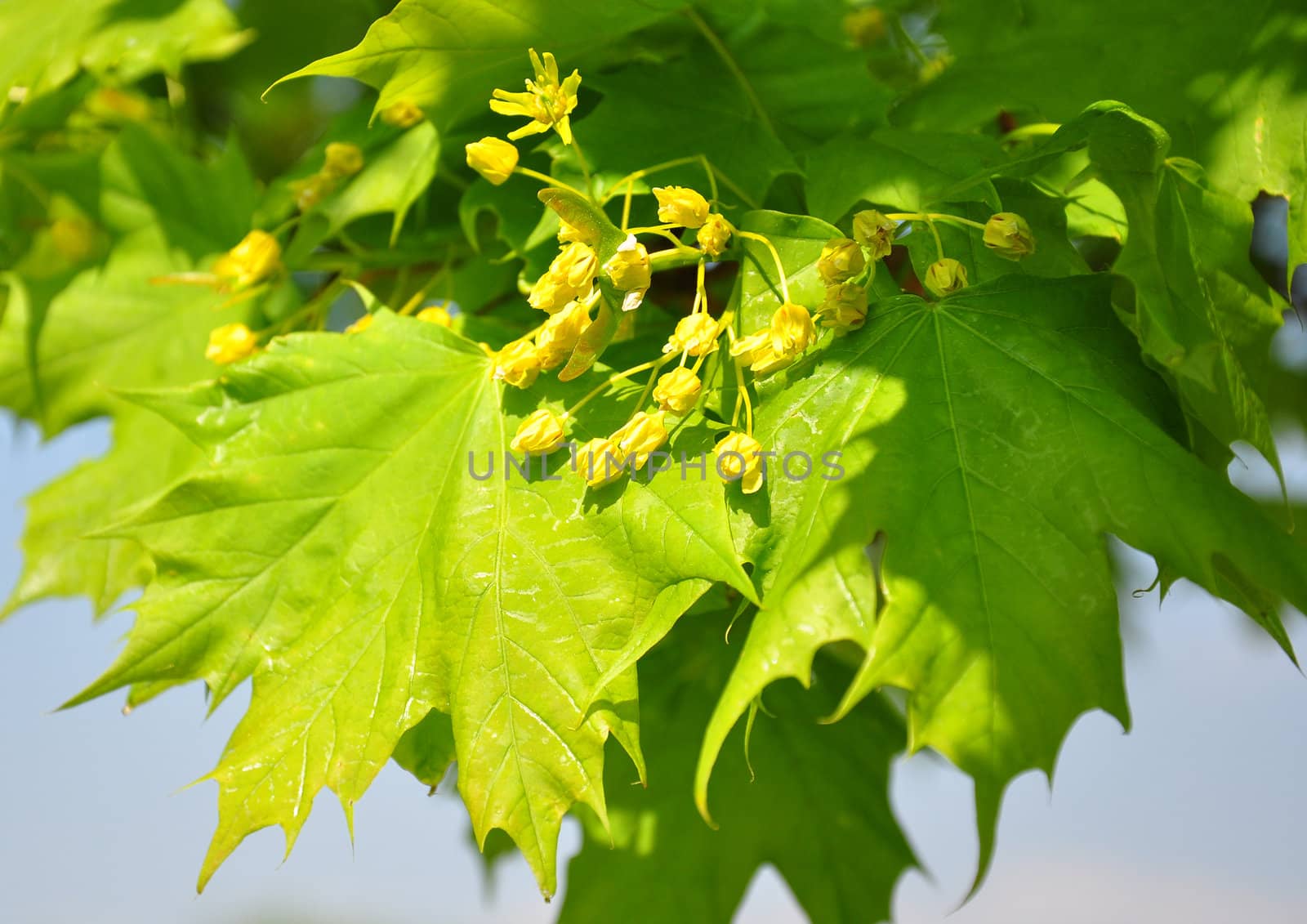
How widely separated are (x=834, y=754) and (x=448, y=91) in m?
0.56

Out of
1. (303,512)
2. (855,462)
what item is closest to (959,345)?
(855,462)

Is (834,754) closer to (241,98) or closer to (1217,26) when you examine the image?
(1217,26)

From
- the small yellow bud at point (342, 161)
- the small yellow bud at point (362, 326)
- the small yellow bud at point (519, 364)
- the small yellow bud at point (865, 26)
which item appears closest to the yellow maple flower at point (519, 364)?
the small yellow bud at point (519, 364)

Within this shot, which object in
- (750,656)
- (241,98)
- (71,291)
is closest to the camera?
(750,656)

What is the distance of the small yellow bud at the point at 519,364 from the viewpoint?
435mm

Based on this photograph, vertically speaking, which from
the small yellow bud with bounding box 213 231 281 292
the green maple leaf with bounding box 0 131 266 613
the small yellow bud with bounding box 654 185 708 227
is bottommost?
the green maple leaf with bounding box 0 131 266 613

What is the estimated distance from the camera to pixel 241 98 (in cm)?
100

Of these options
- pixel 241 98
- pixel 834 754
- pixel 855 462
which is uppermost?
pixel 855 462

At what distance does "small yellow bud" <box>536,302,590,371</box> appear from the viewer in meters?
0.40

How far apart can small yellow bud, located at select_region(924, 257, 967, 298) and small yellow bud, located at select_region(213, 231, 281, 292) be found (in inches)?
14.9

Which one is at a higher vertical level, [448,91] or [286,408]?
[448,91]

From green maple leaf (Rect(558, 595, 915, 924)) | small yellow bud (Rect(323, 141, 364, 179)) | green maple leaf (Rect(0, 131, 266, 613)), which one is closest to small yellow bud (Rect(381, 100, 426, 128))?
small yellow bud (Rect(323, 141, 364, 179))

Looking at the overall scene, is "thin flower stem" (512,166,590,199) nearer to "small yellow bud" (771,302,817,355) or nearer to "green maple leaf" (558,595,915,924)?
"small yellow bud" (771,302,817,355)

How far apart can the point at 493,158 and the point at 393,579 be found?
19 cm
